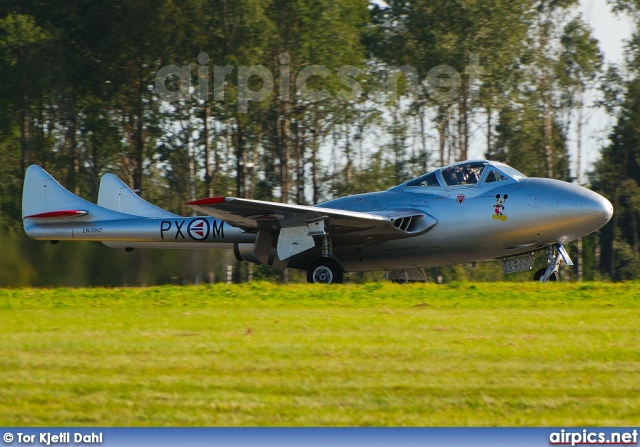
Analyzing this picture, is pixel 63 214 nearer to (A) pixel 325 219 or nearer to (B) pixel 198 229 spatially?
(B) pixel 198 229

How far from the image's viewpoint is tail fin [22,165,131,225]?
2170cm

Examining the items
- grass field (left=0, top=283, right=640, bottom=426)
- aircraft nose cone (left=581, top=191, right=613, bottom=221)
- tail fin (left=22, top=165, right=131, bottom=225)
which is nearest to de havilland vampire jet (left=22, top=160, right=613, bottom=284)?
aircraft nose cone (left=581, top=191, right=613, bottom=221)

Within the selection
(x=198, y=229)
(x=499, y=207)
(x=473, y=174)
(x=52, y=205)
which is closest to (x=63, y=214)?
(x=52, y=205)

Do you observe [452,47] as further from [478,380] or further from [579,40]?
[478,380]

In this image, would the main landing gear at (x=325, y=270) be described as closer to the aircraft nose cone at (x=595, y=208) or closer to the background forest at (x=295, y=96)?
the aircraft nose cone at (x=595, y=208)

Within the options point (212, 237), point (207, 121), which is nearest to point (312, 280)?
point (212, 237)

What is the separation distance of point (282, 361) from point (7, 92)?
33.5 meters

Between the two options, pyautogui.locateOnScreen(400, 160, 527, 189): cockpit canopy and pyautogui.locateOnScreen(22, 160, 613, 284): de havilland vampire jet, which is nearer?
pyautogui.locateOnScreen(22, 160, 613, 284): de havilland vampire jet

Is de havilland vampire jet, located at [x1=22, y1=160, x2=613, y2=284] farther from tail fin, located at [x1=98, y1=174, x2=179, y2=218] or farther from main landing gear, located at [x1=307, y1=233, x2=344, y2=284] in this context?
tail fin, located at [x1=98, y1=174, x2=179, y2=218]

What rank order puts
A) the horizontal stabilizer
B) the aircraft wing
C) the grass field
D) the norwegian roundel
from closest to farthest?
1. the grass field
2. the aircraft wing
3. the norwegian roundel
4. the horizontal stabilizer

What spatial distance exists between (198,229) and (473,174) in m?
6.02

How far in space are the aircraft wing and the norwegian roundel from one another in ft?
4.60

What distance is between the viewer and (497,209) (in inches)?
717

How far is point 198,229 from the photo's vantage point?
68.3ft
